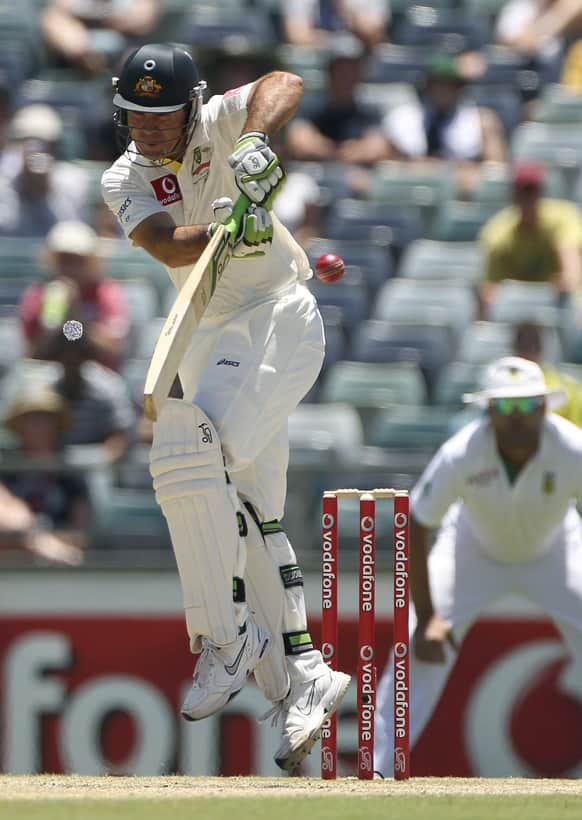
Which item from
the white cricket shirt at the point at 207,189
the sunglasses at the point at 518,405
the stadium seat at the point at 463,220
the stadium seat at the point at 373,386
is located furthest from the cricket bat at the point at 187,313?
the stadium seat at the point at 463,220

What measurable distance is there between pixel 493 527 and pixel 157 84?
9.20ft

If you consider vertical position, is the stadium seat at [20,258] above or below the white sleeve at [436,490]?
above

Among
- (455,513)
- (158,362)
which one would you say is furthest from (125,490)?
(158,362)

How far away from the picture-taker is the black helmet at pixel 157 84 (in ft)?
15.3

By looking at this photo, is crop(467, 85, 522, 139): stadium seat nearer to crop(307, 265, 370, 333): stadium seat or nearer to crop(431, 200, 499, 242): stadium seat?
crop(431, 200, 499, 242): stadium seat

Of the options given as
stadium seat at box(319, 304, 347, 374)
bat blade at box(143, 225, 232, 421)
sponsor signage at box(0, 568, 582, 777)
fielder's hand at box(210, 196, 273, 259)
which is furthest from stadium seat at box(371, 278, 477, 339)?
bat blade at box(143, 225, 232, 421)

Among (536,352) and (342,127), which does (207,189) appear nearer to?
(536,352)

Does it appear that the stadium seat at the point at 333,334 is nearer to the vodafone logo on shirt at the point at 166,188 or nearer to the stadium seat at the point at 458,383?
the stadium seat at the point at 458,383

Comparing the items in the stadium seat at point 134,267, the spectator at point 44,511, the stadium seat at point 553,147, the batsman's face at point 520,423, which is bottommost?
the spectator at point 44,511

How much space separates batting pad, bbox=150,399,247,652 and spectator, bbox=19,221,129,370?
3.50 meters

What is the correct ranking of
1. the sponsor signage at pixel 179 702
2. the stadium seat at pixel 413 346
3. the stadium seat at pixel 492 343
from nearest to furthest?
the sponsor signage at pixel 179 702 < the stadium seat at pixel 492 343 < the stadium seat at pixel 413 346

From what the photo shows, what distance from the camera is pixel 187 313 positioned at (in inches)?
178

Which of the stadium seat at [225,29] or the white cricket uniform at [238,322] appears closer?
the white cricket uniform at [238,322]

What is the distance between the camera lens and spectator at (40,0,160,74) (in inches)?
422
